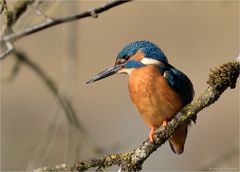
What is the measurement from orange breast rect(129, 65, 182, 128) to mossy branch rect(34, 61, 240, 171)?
45 centimetres

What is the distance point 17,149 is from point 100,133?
1555 millimetres

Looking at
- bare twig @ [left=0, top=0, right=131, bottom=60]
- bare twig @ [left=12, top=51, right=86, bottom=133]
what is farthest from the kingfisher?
bare twig @ [left=0, top=0, right=131, bottom=60]

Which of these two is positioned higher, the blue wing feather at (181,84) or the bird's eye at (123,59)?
the bird's eye at (123,59)

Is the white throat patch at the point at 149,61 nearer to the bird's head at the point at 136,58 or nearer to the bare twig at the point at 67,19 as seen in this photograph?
the bird's head at the point at 136,58

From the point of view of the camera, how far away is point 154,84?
339 centimetres

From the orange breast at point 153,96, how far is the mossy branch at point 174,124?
45 centimetres

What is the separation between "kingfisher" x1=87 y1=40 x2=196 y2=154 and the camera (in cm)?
327

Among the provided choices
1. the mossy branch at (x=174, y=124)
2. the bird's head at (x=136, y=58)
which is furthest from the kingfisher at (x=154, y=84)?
the mossy branch at (x=174, y=124)

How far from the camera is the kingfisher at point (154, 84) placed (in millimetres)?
3268

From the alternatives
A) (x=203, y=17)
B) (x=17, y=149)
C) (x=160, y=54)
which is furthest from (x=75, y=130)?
(x=203, y=17)

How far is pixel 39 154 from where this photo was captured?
3.25m

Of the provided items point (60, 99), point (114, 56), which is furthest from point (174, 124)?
point (114, 56)

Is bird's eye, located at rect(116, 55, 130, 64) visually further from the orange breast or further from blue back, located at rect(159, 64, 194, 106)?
blue back, located at rect(159, 64, 194, 106)

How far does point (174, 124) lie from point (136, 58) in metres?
0.83
